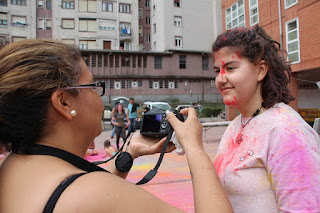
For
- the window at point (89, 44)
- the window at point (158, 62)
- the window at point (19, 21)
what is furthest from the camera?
the window at point (89, 44)

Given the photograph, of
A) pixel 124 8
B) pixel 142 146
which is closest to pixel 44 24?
pixel 124 8

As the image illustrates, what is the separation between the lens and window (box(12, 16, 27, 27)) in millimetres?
30000

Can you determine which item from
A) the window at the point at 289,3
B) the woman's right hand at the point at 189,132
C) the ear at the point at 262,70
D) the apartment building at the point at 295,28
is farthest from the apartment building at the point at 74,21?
the woman's right hand at the point at 189,132

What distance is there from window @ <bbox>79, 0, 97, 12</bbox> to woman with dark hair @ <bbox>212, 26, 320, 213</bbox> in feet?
111

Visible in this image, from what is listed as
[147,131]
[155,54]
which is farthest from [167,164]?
[155,54]

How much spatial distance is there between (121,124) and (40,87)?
7.43 metres

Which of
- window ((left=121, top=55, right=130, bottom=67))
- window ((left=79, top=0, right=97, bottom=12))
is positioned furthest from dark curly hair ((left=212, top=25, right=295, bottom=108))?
window ((left=79, top=0, right=97, bottom=12))

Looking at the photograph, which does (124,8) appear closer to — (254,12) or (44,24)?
(44,24)

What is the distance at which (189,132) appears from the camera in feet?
3.83

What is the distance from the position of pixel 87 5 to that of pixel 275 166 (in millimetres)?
34826

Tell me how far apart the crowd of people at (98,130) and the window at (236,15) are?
15.1 metres

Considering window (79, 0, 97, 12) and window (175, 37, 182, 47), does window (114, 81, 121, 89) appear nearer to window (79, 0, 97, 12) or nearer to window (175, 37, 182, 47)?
window (175, 37, 182, 47)

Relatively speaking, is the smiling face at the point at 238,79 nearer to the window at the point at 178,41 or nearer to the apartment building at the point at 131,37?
the apartment building at the point at 131,37

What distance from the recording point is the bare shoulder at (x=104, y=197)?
2.55ft
